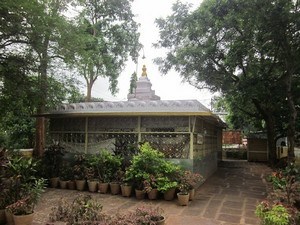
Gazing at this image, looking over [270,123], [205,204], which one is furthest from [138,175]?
[270,123]

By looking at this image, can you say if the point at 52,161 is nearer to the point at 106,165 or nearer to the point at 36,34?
the point at 106,165

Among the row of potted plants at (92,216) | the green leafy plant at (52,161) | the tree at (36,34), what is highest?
the tree at (36,34)

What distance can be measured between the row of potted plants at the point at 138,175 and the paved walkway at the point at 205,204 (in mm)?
270

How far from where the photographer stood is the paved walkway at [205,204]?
16.8 ft

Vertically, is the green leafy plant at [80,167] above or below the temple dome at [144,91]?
below

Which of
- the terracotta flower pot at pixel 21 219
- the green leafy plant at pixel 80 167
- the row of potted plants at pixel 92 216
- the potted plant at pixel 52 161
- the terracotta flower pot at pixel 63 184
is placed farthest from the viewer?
the potted plant at pixel 52 161

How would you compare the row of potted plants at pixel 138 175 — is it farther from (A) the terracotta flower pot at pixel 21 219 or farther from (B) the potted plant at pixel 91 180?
(A) the terracotta flower pot at pixel 21 219

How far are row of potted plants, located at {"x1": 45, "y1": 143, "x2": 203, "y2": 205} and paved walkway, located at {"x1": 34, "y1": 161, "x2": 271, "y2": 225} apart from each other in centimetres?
27

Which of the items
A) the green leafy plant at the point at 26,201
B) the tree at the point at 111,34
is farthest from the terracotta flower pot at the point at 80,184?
the tree at the point at 111,34

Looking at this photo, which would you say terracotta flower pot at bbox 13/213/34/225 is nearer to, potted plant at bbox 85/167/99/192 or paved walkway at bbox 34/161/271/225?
paved walkway at bbox 34/161/271/225

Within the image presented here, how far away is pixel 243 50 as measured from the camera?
1103 cm

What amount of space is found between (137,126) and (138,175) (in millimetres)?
1811

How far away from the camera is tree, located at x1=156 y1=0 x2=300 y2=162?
28.2ft

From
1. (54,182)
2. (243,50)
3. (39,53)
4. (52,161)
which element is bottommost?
(54,182)
